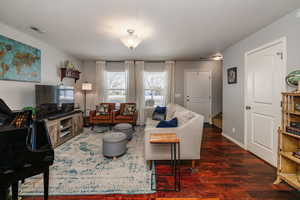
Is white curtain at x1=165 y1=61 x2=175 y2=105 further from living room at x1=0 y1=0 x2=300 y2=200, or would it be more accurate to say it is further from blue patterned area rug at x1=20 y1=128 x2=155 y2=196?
blue patterned area rug at x1=20 y1=128 x2=155 y2=196

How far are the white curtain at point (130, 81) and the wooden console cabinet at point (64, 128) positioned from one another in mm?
1808

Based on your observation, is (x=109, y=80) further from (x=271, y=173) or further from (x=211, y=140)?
(x=271, y=173)

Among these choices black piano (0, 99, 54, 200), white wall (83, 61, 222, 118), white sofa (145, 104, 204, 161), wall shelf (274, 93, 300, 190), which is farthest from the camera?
white wall (83, 61, 222, 118)

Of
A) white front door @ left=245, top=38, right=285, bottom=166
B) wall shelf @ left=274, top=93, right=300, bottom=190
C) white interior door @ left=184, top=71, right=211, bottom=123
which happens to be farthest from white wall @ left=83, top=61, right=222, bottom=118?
wall shelf @ left=274, top=93, right=300, bottom=190

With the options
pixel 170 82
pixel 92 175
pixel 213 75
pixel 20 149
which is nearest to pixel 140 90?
pixel 170 82

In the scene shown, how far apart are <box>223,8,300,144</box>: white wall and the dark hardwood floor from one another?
856mm

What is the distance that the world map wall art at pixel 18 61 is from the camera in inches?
93.0

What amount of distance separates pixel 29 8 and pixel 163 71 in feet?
13.0

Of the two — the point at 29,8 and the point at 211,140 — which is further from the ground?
the point at 29,8

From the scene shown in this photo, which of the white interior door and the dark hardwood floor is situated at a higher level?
the white interior door

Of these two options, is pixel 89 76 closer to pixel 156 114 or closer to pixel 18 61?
pixel 18 61

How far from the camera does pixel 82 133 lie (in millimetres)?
4047

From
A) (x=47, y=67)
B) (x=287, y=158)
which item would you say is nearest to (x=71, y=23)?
(x=47, y=67)

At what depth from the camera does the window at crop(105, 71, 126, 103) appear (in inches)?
205
